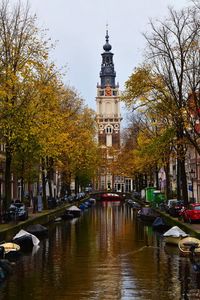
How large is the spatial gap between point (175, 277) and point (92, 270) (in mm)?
4123

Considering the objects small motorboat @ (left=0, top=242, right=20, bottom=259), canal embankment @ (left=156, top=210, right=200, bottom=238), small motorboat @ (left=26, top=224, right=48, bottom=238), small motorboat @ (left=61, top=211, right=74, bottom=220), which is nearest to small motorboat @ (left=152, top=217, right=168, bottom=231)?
canal embankment @ (left=156, top=210, right=200, bottom=238)

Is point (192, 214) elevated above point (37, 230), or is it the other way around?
point (192, 214)

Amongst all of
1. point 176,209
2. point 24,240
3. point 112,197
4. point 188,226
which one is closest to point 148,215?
point 176,209

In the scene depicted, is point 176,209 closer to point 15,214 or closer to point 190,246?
point 15,214

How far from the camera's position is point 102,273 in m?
24.8

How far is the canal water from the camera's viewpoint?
2022cm

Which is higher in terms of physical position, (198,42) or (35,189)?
(198,42)

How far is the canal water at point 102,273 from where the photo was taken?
20.2 metres

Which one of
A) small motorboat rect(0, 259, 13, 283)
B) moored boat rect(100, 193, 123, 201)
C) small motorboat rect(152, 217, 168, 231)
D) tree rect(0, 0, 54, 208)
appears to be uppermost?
tree rect(0, 0, 54, 208)

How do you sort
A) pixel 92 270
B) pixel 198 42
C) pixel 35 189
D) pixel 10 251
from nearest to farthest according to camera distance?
1. pixel 92 270
2. pixel 10 251
3. pixel 198 42
4. pixel 35 189

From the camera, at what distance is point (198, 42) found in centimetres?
3981

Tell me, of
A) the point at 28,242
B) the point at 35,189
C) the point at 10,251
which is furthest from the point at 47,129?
the point at 35,189

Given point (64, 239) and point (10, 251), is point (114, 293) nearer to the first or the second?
point (10, 251)

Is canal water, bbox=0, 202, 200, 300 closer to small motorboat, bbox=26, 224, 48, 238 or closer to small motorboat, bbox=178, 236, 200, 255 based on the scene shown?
small motorboat, bbox=178, 236, 200, 255
